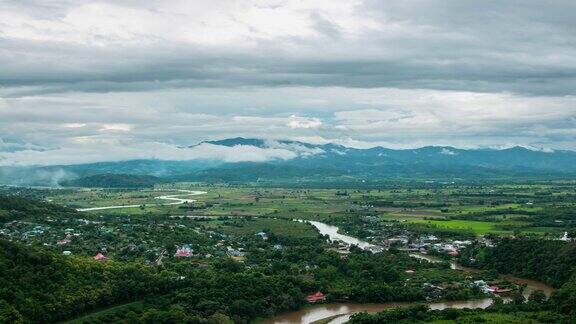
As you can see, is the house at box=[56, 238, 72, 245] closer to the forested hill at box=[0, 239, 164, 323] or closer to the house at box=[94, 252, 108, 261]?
the house at box=[94, 252, 108, 261]

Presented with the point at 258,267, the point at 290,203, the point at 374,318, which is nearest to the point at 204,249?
the point at 258,267

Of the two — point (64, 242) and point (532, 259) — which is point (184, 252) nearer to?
point (64, 242)

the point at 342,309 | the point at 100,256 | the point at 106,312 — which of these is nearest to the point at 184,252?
the point at 100,256

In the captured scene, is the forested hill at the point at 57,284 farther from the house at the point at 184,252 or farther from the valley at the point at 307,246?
the house at the point at 184,252

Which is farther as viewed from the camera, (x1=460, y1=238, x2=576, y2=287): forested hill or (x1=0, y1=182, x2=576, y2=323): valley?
(x1=460, y1=238, x2=576, y2=287): forested hill

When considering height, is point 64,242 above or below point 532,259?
above

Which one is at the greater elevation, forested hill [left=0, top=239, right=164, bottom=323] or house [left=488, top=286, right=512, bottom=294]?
forested hill [left=0, top=239, right=164, bottom=323]

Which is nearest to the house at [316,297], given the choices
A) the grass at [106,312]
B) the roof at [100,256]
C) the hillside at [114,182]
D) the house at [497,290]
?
the grass at [106,312]

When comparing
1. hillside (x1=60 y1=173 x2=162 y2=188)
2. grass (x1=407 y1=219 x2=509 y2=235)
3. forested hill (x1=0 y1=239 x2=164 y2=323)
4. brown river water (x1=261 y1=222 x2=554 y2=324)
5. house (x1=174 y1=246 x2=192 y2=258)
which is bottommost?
hillside (x1=60 y1=173 x2=162 y2=188)

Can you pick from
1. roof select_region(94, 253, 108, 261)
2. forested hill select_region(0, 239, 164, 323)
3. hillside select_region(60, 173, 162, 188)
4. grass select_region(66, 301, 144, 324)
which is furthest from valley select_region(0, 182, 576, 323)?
hillside select_region(60, 173, 162, 188)

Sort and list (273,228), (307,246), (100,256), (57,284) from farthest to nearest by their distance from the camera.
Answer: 1. (273,228)
2. (307,246)
3. (100,256)
4. (57,284)
